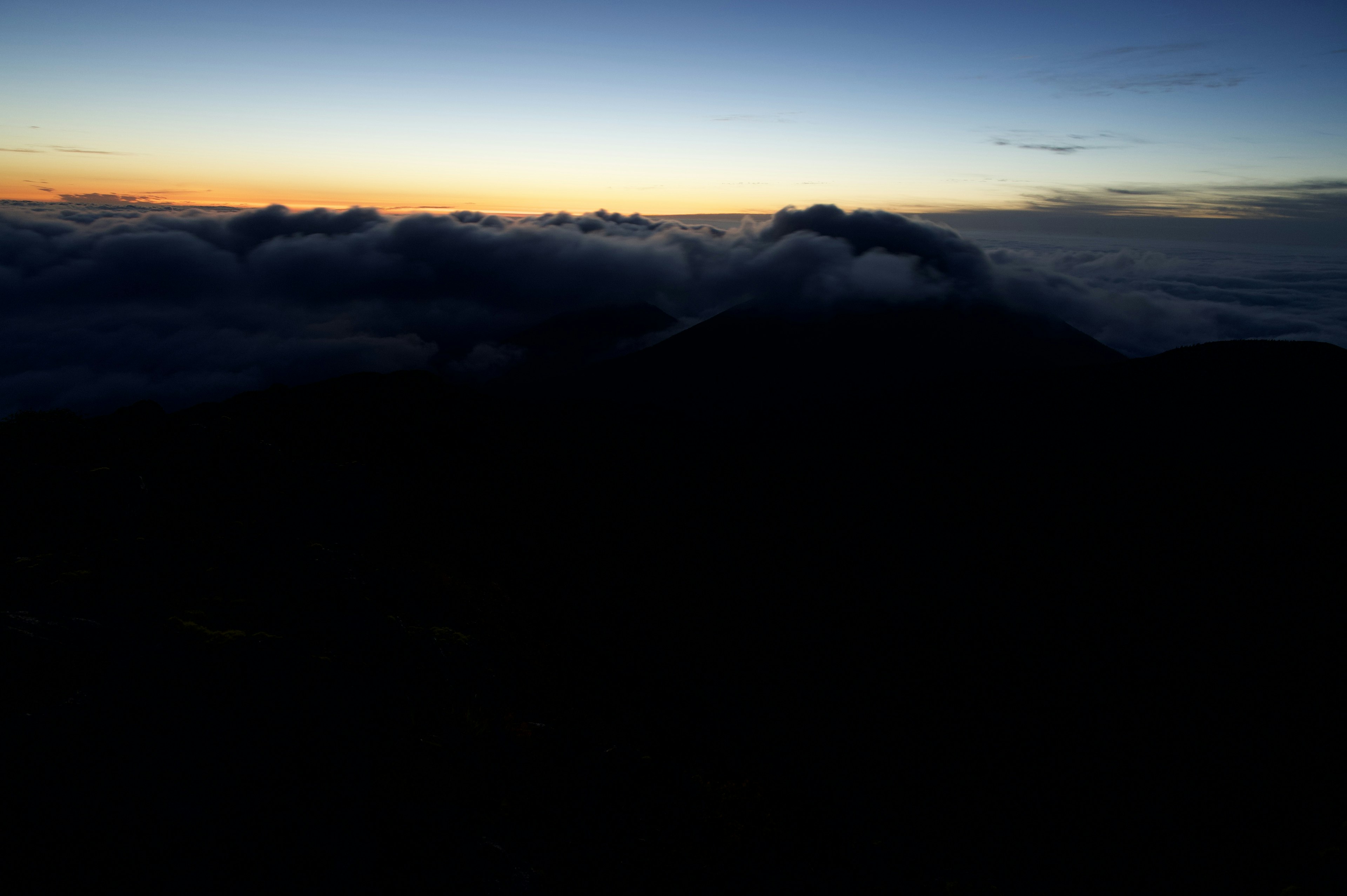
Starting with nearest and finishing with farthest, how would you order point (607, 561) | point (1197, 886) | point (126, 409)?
point (1197, 886), point (126, 409), point (607, 561)

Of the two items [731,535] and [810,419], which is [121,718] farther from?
[810,419]

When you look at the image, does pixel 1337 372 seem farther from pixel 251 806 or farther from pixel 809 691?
pixel 251 806

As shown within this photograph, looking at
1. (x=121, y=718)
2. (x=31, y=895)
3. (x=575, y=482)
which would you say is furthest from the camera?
(x=575, y=482)

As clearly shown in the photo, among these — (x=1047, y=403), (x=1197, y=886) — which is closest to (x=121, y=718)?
(x=1197, y=886)

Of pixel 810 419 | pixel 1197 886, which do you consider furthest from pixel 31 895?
pixel 810 419

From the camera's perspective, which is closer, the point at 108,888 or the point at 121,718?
the point at 108,888

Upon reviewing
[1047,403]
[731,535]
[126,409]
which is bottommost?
[731,535]

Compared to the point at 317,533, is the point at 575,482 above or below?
below
